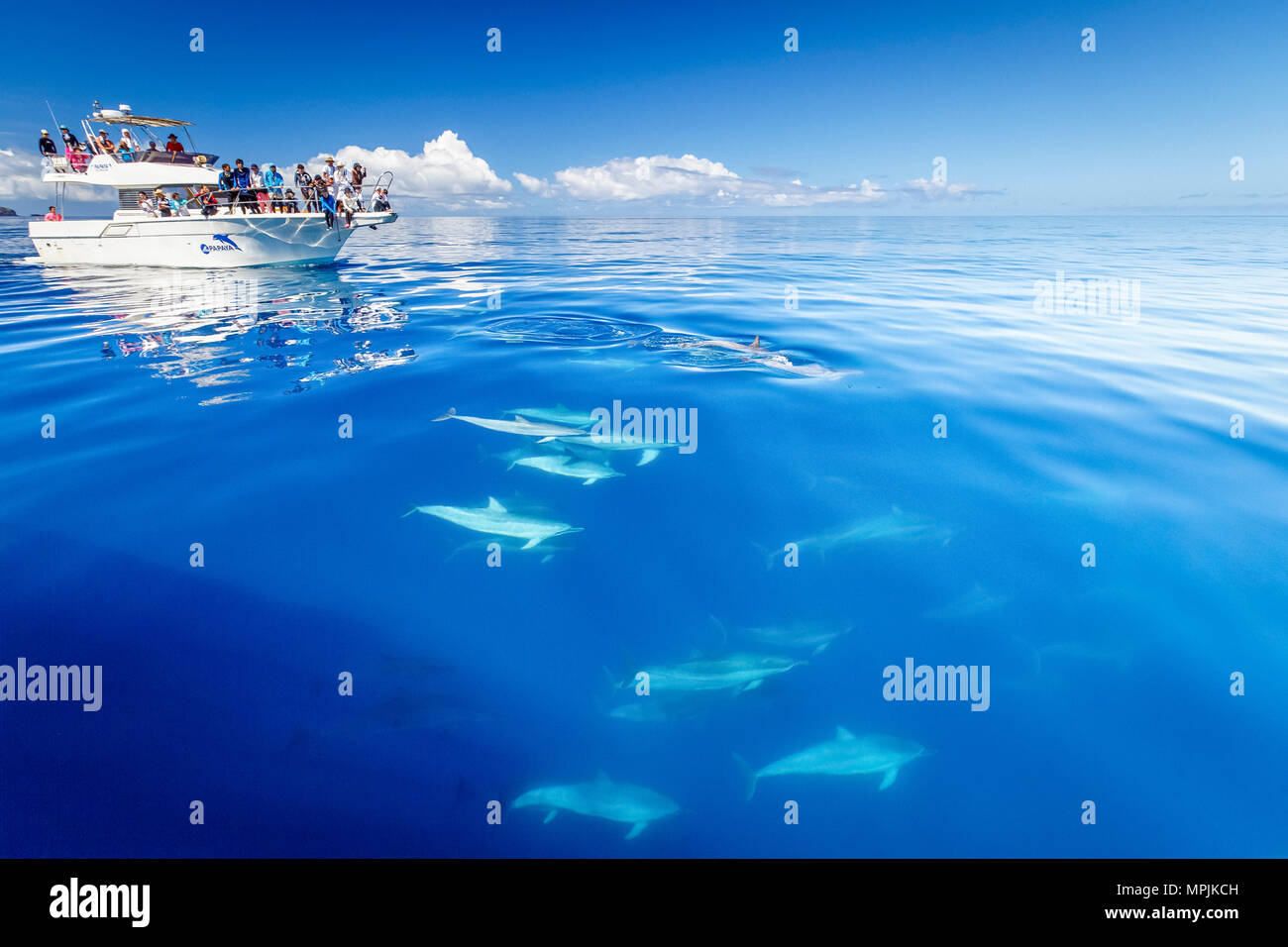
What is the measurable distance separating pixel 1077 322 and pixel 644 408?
1574cm

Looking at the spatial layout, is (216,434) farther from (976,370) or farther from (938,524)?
(976,370)

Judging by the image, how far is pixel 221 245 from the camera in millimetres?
31500

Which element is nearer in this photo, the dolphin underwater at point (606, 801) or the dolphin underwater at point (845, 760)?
the dolphin underwater at point (606, 801)

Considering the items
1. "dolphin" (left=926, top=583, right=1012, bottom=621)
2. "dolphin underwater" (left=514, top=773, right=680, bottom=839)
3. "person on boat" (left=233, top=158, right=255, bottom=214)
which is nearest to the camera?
"dolphin underwater" (left=514, top=773, right=680, bottom=839)

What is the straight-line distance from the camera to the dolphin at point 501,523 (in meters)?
7.55

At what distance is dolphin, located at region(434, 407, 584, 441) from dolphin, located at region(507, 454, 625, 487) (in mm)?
635

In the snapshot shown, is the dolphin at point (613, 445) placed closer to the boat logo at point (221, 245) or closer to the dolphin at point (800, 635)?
the dolphin at point (800, 635)

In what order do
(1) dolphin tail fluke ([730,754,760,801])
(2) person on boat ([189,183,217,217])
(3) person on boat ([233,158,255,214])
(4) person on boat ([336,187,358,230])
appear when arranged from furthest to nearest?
(4) person on boat ([336,187,358,230]), (2) person on boat ([189,183,217,217]), (3) person on boat ([233,158,255,214]), (1) dolphin tail fluke ([730,754,760,801])

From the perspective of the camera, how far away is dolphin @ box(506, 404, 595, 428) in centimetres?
1036

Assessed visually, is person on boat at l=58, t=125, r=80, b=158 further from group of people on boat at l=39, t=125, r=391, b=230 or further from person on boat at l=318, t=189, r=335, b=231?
person on boat at l=318, t=189, r=335, b=231

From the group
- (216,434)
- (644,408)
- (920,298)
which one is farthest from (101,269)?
(920,298)

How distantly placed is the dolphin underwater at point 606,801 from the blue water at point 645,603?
0.37 feet

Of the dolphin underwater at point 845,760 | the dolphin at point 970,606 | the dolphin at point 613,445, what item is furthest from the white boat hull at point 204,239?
the dolphin underwater at point 845,760

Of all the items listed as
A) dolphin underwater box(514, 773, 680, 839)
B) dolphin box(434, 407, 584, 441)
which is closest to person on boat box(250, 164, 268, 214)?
dolphin box(434, 407, 584, 441)
